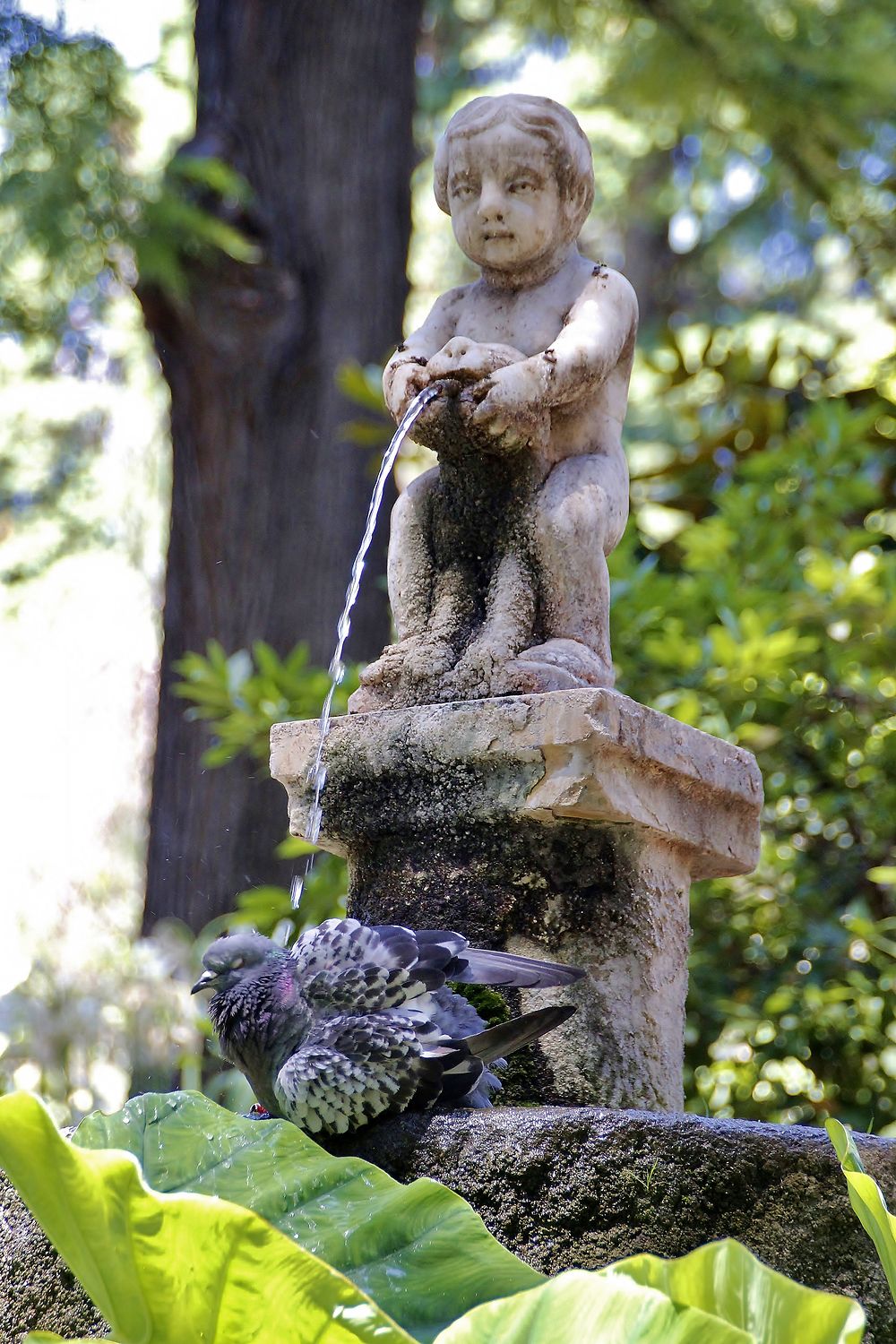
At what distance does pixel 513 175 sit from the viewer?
8.56ft

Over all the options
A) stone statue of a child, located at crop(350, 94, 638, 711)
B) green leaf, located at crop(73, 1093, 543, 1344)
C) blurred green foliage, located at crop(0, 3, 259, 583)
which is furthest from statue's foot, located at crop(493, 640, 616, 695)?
blurred green foliage, located at crop(0, 3, 259, 583)

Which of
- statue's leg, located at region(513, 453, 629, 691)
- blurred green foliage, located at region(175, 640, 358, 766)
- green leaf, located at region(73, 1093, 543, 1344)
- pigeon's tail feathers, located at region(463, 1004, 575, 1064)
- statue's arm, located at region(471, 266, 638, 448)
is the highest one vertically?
statue's arm, located at region(471, 266, 638, 448)

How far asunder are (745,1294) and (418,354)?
6.50 ft

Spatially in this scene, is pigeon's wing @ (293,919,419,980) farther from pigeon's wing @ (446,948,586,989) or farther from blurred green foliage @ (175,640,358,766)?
blurred green foliage @ (175,640,358,766)

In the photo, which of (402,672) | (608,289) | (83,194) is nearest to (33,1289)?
(402,672)

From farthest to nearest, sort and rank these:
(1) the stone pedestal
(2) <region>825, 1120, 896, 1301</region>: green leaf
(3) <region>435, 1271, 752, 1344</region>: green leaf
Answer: (1) the stone pedestal < (2) <region>825, 1120, 896, 1301</region>: green leaf < (3) <region>435, 1271, 752, 1344</region>: green leaf

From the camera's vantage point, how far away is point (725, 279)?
1190 cm

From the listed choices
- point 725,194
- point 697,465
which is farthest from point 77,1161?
point 725,194

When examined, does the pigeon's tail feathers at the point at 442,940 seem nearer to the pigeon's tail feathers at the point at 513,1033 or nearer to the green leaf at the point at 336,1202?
the pigeon's tail feathers at the point at 513,1033

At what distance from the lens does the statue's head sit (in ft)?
8.50

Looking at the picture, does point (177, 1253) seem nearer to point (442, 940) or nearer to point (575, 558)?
point (442, 940)

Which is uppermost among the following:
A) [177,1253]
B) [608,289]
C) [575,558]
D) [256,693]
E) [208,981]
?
[608,289]

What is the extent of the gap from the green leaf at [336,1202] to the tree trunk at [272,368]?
376 centimetres

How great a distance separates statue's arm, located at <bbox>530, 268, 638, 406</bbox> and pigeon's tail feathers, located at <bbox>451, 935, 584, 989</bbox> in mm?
972
